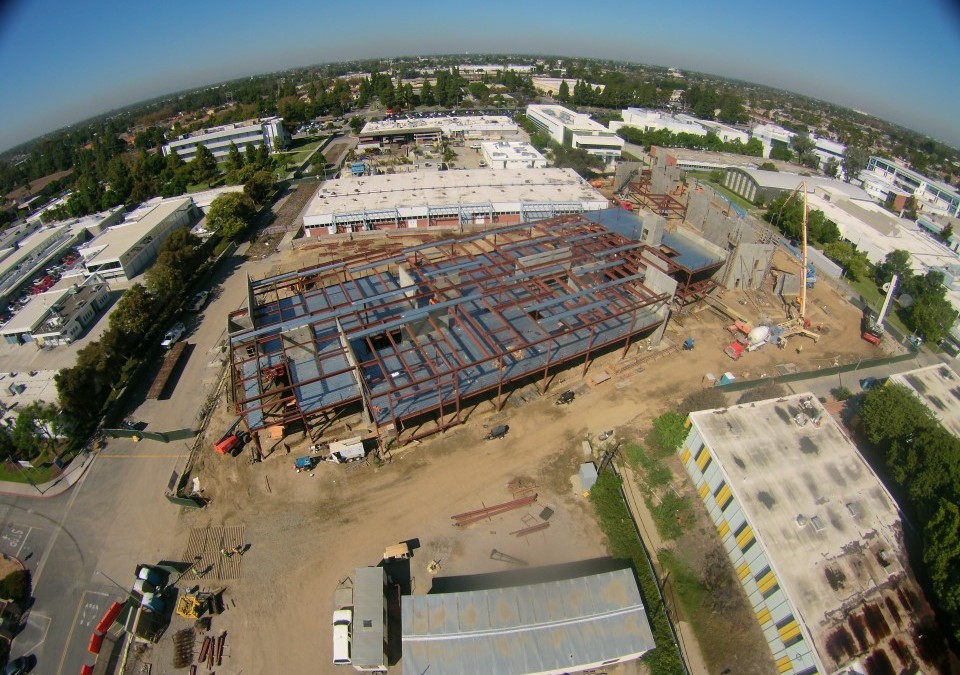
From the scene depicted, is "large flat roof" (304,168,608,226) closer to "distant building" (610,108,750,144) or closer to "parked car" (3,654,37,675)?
"parked car" (3,654,37,675)

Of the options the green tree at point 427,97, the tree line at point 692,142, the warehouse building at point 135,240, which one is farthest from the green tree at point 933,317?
the green tree at point 427,97

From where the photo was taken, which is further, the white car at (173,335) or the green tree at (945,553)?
the white car at (173,335)

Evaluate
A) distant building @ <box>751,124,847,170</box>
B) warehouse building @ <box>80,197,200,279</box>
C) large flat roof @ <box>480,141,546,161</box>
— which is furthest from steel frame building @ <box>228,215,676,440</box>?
distant building @ <box>751,124,847,170</box>

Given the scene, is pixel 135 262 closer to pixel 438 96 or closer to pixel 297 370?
pixel 297 370

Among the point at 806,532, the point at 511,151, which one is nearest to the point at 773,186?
the point at 511,151

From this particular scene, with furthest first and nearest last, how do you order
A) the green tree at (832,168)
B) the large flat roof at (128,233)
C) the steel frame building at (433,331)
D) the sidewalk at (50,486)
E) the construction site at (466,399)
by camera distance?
the green tree at (832,168) < the large flat roof at (128,233) < the steel frame building at (433,331) < the sidewalk at (50,486) < the construction site at (466,399)

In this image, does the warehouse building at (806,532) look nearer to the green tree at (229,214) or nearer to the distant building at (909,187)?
the green tree at (229,214)

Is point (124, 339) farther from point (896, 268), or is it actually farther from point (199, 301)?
point (896, 268)
